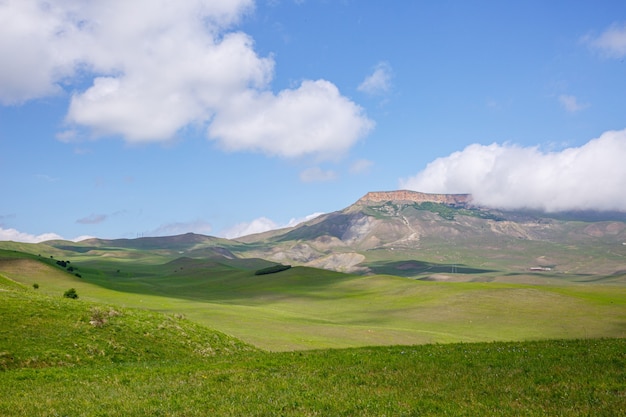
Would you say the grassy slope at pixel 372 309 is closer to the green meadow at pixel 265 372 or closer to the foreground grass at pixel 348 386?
the green meadow at pixel 265 372

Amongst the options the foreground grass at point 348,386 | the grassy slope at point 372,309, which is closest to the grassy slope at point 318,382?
the foreground grass at point 348,386

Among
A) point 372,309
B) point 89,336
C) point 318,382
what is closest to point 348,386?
point 318,382

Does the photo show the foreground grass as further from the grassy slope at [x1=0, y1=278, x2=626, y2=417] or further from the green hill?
the green hill

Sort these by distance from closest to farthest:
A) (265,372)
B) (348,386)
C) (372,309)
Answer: (348,386) < (265,372) < (372,309)

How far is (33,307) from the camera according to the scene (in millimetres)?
33594

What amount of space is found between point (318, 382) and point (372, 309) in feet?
269

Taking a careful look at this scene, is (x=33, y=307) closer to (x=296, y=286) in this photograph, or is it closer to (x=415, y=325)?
(x=415, y=325)

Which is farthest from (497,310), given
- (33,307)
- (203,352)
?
(33,307)

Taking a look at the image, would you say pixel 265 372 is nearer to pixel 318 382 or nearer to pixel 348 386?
pixel 318 382

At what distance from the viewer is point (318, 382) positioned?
1900 centimetres

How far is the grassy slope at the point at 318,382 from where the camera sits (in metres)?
15.3

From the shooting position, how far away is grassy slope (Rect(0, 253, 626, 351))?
59719 mm

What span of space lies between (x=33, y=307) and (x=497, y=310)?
72801 millimetres

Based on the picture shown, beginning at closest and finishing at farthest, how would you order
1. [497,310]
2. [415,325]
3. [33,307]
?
[33,307], [415,325], [497,310]
